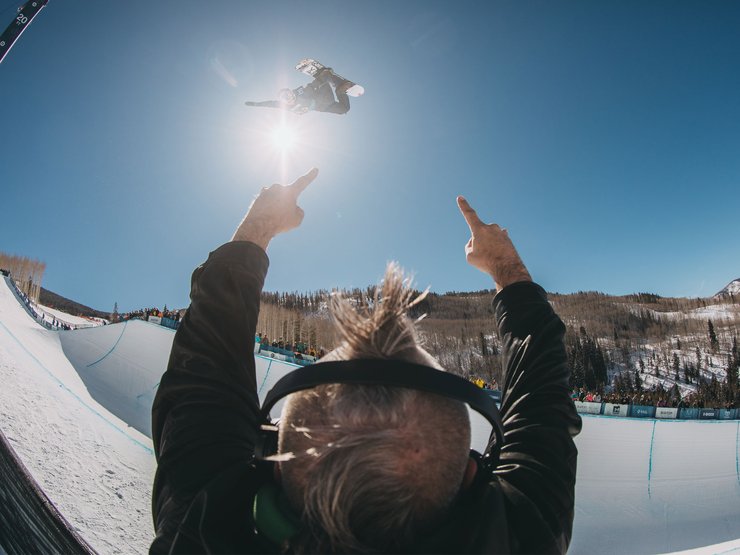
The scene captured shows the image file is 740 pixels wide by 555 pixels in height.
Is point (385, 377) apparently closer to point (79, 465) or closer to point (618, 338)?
point (79, 465)

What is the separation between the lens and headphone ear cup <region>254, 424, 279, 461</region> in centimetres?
70

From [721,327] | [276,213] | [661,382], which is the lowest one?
[661,382]

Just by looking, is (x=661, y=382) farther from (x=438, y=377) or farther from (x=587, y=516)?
(x=438, y=377)

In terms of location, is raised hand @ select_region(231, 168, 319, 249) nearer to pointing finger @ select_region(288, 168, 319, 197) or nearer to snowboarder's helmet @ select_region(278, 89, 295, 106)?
pointing finger @ select_region(288, 168, 319, 197)

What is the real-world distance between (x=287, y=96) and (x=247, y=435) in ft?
28.1

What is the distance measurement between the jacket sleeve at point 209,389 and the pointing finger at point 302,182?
0.30 meters

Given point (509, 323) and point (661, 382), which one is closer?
point (509, 323)

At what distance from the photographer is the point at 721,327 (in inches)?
2542

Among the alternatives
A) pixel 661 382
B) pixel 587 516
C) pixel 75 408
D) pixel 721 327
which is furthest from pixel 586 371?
pixel 75 408

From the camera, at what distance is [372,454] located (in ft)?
1.59

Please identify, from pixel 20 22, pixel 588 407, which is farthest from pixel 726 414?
pixel 20 22

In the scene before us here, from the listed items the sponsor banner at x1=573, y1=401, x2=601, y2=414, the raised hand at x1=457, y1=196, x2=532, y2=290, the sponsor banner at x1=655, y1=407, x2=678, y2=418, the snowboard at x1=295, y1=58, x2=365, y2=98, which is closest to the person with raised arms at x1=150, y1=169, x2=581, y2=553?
the raised hand at x1=457, y1=196, x2=532, y2=290

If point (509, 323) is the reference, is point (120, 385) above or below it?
below

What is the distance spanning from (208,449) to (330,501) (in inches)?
12.5
